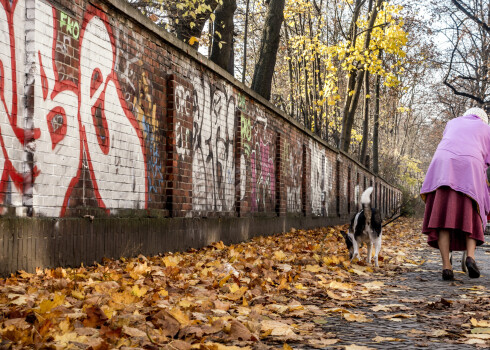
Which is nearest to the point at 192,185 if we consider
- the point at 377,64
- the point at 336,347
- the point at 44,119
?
the point at 44,119

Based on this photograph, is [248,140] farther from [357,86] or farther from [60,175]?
[357,86]

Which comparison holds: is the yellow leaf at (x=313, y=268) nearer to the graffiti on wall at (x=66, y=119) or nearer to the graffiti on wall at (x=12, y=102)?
the graffiti on wall at (x=66, y=119)

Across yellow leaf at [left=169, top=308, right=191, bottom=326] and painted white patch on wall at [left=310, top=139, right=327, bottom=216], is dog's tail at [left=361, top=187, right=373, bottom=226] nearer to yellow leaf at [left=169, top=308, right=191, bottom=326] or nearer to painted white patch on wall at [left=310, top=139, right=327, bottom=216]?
yellow leaf at [left=169, top=308, right=191, bottom=326]

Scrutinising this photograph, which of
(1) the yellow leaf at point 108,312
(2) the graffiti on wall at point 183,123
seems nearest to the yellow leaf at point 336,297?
(1) the yellow leaf at point 108,312

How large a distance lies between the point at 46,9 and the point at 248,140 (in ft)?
22.6

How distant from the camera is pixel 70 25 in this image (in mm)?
5961

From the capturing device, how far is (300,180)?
17.3 metres

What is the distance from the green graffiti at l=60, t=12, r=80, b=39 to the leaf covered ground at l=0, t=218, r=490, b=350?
236 centimetres

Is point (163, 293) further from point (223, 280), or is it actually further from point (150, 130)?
point (150, 130)

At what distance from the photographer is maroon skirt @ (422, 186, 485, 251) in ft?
21.8

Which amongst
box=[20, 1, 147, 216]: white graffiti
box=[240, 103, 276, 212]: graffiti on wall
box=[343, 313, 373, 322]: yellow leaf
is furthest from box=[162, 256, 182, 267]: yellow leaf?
box=[240, 103, 276, 212]: graffiti on wall

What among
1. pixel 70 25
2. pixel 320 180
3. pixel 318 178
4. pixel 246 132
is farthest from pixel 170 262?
pixel 320 180

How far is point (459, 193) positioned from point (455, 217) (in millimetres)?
281

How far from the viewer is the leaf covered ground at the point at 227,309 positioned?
10.1 ft
